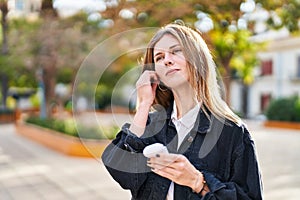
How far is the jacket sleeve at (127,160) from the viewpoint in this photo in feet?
4.99

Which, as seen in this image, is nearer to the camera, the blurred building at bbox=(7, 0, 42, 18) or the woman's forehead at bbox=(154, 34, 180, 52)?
the woman's forehead at bbox=(154, 34, 180, 52)

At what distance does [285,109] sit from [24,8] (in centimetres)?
1088

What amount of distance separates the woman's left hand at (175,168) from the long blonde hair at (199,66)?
204mm

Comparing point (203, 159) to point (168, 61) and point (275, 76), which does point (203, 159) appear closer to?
point (168, 61)

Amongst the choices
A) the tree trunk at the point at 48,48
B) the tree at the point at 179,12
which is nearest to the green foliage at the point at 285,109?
the tree at the point at 179,12

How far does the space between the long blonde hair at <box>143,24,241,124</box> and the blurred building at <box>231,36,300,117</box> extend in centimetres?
3082

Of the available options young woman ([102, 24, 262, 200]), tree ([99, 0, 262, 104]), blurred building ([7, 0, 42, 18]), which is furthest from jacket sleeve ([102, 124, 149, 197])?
blurred building ([7, 0, 42, 18])

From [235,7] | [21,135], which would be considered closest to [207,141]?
[235,7]

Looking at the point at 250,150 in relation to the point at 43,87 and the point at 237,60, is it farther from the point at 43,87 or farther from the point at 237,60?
the point at 237,60

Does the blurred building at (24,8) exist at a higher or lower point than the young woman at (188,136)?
higher

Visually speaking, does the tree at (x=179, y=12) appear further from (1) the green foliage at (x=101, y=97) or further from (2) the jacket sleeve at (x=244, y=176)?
(2) the jacket sleeve at (x=244, y=176)

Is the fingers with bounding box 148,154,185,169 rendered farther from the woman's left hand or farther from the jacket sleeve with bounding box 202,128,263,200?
the jacket sleeve with bounding box 202,128,263,200

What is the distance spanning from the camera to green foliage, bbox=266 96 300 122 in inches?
804

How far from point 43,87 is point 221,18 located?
24.6 ft
